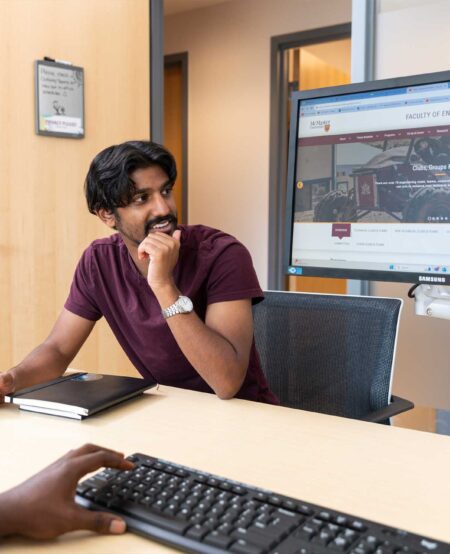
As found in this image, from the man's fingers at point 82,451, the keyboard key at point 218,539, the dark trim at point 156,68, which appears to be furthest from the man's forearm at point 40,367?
the dark trim at point 156,68

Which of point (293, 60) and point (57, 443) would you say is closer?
point (57, 443)

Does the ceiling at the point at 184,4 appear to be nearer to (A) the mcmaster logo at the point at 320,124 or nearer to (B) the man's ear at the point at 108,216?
(A) the mcmaster logo at the point at 320,124

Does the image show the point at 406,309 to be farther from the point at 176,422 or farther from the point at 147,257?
the point at 176,422

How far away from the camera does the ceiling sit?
14.8ft

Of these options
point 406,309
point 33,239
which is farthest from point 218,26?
point 406,309

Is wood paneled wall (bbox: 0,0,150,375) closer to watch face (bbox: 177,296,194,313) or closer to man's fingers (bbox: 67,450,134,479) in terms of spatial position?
watch face (bbox: 177,296,194,313)

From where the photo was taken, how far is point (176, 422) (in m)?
1.12

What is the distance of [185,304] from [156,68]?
211cm

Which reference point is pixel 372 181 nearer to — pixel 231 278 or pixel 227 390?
pixel 231 278

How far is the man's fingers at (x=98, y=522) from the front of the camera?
0.72 metres

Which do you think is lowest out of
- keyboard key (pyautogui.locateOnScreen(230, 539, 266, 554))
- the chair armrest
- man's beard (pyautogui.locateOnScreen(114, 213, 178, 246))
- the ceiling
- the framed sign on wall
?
the chair armrest

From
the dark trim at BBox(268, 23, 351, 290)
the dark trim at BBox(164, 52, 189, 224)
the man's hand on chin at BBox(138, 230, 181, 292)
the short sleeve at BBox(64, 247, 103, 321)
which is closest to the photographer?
the man's hand on chin at BBox(138, 230, 181, 292)

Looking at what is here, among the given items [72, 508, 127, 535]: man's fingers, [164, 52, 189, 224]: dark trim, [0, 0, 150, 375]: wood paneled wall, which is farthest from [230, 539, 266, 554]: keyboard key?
[164, 52, 189, 224]: dark trim

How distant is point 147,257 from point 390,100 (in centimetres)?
69
